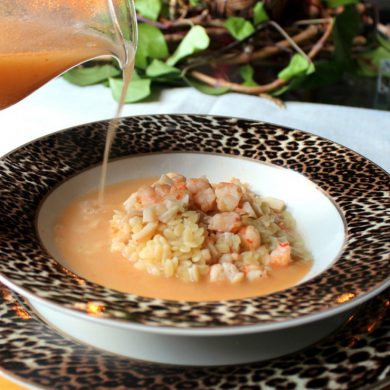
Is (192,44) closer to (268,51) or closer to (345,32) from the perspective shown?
(268,51)

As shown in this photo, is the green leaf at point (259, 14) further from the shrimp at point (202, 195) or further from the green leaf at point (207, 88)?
the shrimp at point (202, 195)

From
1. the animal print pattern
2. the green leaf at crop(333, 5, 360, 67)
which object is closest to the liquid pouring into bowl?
the animal print pattern

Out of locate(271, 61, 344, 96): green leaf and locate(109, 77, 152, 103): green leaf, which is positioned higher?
locate(271, 61, 344, 96): green leaf

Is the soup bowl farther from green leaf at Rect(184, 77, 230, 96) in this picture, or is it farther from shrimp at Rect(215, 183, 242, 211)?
green leaf at Rect(184, 77, 230, 96)

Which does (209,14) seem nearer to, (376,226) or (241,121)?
(241,121)

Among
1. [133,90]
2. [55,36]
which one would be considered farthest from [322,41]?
[55,36]

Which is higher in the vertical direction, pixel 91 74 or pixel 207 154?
pixel 207 154

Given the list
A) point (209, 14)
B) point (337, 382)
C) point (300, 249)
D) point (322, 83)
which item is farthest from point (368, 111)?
point (337, 382)
